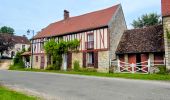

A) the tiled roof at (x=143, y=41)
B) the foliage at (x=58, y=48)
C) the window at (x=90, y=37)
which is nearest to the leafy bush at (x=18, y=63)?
the foliage at (x=58, y=48)

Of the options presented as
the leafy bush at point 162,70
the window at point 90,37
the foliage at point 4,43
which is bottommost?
the leafy bush at point 162,70

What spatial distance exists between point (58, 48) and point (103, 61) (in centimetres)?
730

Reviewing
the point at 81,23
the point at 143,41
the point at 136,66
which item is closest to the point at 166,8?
the point at 143,41

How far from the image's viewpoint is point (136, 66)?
25.0 metres

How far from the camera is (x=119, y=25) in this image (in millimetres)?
30094

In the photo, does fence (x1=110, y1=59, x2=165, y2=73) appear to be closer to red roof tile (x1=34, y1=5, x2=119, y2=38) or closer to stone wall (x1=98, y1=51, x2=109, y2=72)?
stone wall (x1=98, y1=51, x2=109, y2=72)

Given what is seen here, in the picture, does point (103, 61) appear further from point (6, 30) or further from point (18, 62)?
point (6, 30)

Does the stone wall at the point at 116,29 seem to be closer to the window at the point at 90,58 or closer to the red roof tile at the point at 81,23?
the red roof tile at the point at 81,23

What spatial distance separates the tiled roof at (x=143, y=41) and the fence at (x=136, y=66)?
1.28m

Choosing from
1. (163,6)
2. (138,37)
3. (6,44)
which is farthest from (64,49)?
(6,44)

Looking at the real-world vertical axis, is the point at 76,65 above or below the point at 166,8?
below

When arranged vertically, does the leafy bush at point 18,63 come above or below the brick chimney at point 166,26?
below

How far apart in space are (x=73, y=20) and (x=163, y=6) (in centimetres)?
1541

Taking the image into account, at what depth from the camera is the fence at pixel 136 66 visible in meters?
23.7
